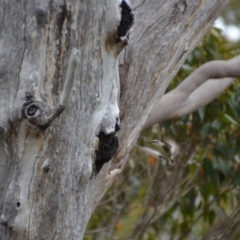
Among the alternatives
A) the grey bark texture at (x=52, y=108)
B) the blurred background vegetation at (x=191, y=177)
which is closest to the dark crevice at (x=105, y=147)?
the grey bark texture at (x=52, y=108)

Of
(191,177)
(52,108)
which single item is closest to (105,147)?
(52,108)

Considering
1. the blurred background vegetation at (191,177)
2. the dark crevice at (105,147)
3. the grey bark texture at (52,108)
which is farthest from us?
the blurred background vegetation at (191,177)

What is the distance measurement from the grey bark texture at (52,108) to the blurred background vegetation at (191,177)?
190 cm

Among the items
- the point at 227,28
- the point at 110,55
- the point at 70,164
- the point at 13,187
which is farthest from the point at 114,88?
the point at 227,28

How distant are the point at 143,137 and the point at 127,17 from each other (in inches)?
125

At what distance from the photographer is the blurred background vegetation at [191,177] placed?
4.26 meters

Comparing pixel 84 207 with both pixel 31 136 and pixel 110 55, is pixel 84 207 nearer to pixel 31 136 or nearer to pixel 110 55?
pixel 31 136

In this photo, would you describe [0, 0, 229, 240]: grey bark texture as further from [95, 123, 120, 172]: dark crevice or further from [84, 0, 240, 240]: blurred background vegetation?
[84, 0, 240, 240]: blurred background vegetation

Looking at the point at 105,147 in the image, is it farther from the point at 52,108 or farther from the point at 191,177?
the point at 191,177

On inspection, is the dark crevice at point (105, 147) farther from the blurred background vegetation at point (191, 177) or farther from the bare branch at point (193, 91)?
the blurred background vegetation at point (191, 177)

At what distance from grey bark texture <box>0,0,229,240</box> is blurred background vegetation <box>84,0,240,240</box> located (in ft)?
6.23

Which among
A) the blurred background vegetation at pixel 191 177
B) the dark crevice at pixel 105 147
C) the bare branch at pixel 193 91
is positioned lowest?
the blurred background vegetation at pixel 191 177

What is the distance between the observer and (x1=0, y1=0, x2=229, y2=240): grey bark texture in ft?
6.59

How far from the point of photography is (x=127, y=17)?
2.08 metres
